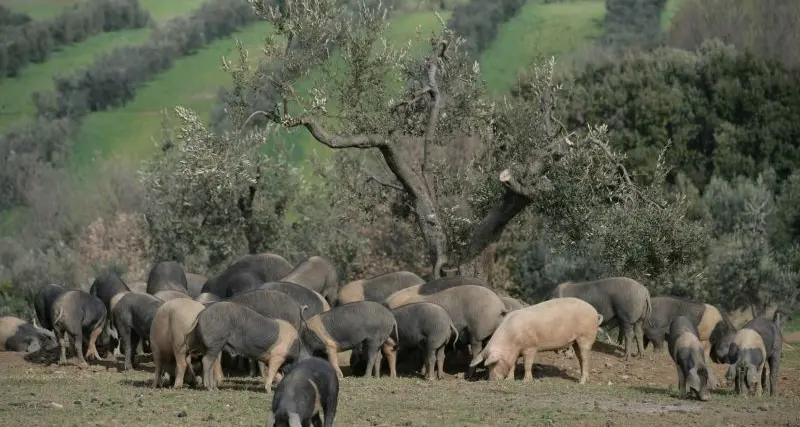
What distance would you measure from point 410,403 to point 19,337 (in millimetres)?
9885

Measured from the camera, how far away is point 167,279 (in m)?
24.4

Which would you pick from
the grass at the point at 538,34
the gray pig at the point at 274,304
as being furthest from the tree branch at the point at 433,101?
the grass at the point at 538,34

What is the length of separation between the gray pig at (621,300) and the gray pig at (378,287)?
8.68 feet

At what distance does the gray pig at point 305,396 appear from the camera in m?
13.3

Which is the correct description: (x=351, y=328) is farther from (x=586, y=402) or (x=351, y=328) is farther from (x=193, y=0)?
(x=193, y=0)

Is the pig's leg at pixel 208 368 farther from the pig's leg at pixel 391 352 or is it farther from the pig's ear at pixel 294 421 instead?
the pig's ear at pixel 294 421

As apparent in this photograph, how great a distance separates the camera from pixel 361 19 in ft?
80.3

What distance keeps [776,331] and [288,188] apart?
16.8m

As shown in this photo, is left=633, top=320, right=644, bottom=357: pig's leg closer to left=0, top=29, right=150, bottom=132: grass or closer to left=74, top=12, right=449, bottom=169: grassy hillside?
left=74, top=12, right=449, bottom=169: grassy hillside

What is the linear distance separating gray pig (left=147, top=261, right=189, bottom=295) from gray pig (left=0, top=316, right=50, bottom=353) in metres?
2.01

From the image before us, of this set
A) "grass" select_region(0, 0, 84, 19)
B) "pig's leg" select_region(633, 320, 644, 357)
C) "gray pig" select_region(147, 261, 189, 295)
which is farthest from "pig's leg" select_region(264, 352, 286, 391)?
"grass" select_region(0, 0, 84, 19)

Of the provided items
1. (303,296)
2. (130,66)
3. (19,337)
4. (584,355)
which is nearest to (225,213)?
(19,337)

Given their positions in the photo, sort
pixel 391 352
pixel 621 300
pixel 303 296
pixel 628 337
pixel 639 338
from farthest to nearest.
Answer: pixel 639 338 < pixel 621 300 < pixel 628 337 < pixel 303 296 < pixel 391 352

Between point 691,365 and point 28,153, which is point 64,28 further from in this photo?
point 691,365
